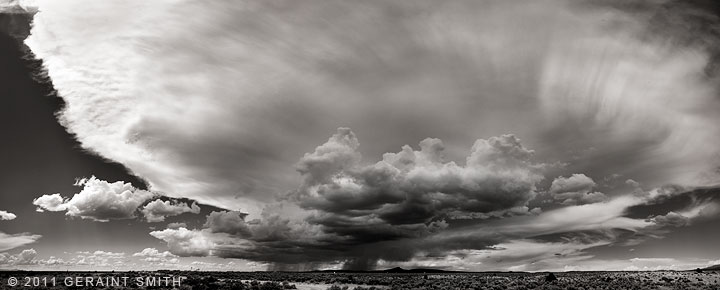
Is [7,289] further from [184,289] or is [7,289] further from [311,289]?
[311,289]

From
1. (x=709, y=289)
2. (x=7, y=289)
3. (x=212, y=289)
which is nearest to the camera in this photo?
(x=7, y=289)

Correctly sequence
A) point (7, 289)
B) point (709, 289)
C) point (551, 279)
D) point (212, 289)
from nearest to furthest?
point (7, 289) → point (212, 289) → point (709, 289) → point (551, 279)

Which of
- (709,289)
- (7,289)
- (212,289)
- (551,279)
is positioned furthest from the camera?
(551,279)

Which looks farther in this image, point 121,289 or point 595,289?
point 595,289

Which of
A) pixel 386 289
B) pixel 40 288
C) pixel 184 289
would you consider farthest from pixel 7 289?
pixel 386 289

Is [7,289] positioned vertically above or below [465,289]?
above

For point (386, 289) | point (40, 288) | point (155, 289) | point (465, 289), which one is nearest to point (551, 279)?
point (465, 289)

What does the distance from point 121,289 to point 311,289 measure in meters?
23.0

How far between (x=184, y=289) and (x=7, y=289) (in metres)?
19.0

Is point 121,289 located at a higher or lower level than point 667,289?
higher

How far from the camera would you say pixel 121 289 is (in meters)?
48.3

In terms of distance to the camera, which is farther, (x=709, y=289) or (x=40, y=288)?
(x=709, y=289)

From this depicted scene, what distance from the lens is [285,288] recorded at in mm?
55156

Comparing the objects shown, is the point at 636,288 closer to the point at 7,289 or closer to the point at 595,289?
the point at 595,289
